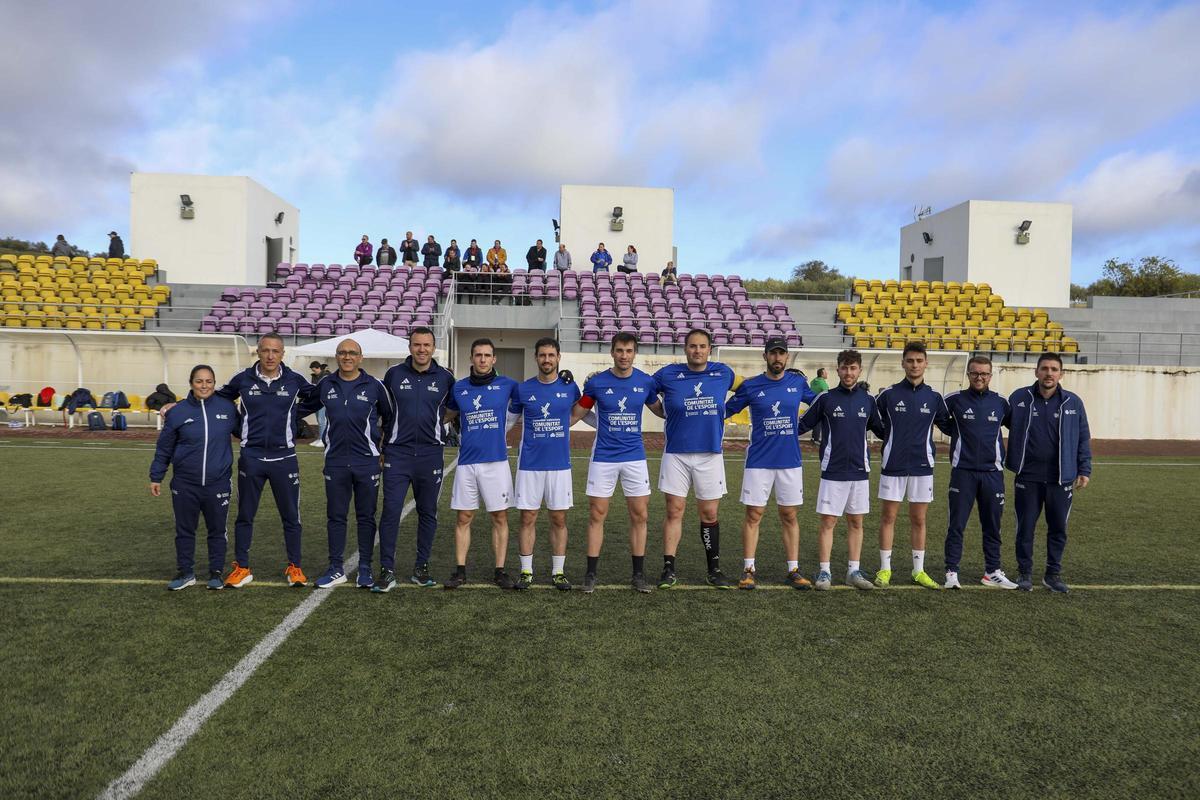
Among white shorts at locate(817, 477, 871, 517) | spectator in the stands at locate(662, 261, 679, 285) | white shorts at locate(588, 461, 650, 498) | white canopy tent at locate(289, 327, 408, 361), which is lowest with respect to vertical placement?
white shorts at locate(817, 477, 871, 517)

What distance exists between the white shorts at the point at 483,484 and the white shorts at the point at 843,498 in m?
2.55

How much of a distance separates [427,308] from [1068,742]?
2024cm

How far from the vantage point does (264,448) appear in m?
5.76

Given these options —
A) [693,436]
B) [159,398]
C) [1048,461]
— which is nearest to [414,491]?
[693,436]

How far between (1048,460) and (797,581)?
2253mm

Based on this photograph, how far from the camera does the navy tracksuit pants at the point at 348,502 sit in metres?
5.73

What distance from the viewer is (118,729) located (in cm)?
348

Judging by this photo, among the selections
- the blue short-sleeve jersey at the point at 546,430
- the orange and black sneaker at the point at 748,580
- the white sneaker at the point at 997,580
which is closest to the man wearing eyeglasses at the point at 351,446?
the blue short-sleeve jersey at the point at 546,430

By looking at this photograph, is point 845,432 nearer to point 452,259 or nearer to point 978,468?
point 978,468

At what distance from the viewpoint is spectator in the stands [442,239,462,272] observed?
79.8 ft

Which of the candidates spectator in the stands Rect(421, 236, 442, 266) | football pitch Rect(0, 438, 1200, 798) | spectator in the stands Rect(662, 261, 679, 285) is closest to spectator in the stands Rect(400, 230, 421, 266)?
spectator in the stands Rect(421, 236, 442, 266)

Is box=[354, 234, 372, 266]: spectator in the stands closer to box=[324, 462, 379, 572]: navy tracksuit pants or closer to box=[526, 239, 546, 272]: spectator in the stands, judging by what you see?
box=[526, 239, 546, 272]: spectator in the stands

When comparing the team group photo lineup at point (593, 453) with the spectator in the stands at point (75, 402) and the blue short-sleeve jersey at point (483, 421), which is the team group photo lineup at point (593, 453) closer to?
the blue short-sleeve jersey at point (483, 421)

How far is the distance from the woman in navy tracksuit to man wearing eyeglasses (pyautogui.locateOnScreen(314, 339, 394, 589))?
756 millimetres
